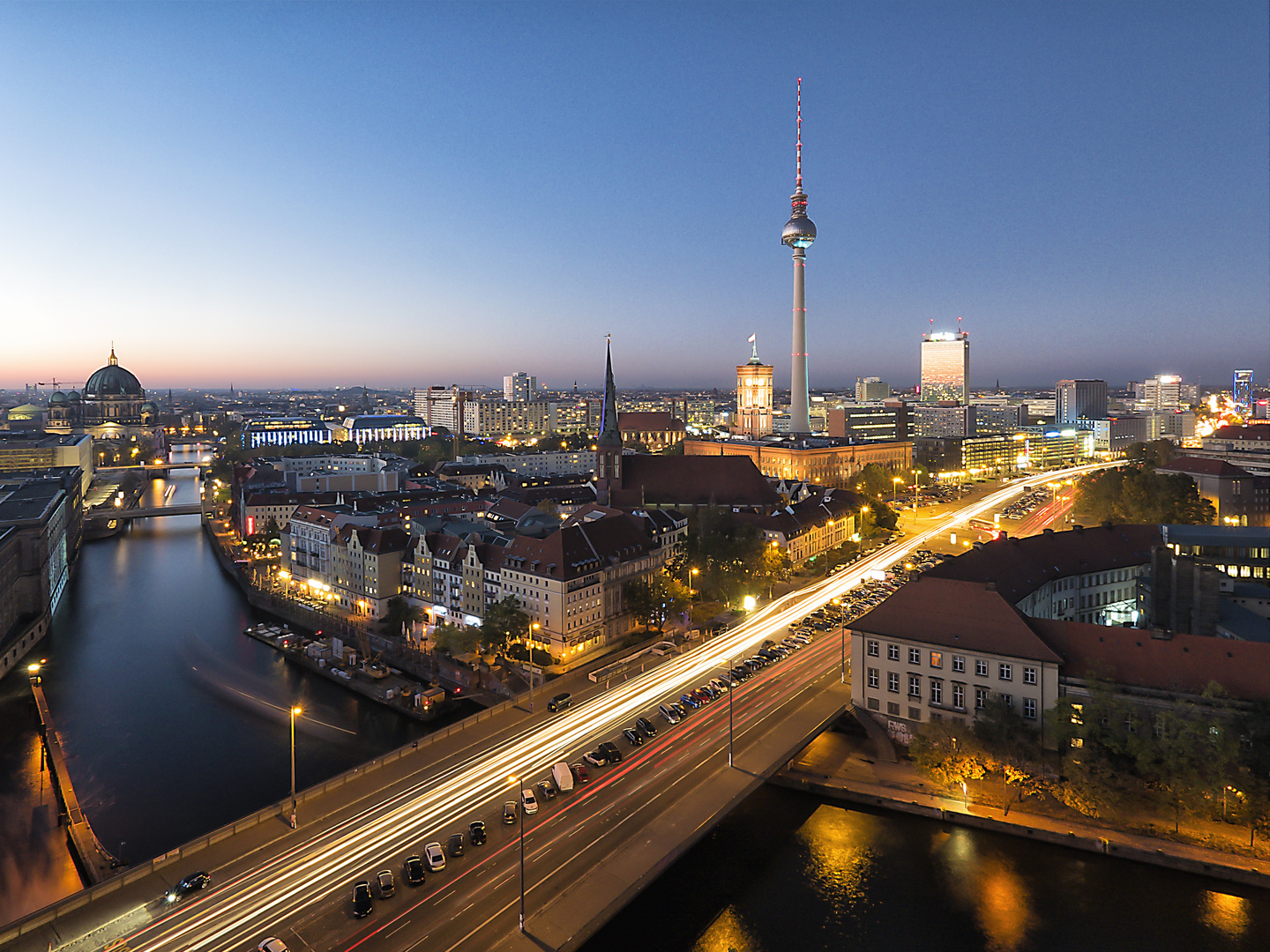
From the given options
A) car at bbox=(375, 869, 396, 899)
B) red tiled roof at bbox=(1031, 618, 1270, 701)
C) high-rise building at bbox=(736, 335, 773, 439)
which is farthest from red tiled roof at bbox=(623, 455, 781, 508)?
high-rise building at bbox=(736, 335, 773, 439)

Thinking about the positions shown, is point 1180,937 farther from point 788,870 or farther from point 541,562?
point 541,562

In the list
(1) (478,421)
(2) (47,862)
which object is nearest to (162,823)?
(2) (47,862)

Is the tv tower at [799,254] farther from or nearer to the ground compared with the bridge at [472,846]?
farther from the ground

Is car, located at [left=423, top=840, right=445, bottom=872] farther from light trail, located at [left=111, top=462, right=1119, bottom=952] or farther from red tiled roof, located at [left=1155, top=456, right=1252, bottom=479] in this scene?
red tiled roof, located at [left=1155, top=456, right=1252, bottom=479]

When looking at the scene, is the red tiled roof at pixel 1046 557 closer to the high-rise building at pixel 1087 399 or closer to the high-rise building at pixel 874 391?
the high-rise building at pixel 1087 399

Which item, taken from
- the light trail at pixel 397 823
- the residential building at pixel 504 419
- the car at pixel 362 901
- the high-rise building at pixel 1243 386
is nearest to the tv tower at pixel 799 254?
the residential building at pixel 504 419

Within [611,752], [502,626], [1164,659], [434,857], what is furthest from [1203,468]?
→ [434,857]
